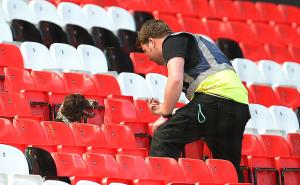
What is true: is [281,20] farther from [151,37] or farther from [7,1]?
[151,37]

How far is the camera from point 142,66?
9602 mm

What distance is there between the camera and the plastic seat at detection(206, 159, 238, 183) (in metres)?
6.89

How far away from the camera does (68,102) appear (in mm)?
7160

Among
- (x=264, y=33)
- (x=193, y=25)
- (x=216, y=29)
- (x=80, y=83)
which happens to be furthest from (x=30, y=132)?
(x=264, y=33)

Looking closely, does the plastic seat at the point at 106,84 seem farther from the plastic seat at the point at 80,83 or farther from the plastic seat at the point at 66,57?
the plastic seat at the point at 66,57

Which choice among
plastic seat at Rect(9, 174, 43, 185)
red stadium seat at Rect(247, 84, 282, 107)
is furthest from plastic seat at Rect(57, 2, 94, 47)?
plastic seat at Rect(9, 174, 43, 185)

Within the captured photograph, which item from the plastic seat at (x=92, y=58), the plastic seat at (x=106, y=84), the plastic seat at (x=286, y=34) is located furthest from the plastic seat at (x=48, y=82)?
A: the plastic seat at (x=286, y=34)

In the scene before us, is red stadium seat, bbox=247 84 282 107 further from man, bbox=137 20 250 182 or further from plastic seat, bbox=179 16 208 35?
man, bbox=137 20 250 182

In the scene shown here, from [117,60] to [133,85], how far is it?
2.35 ft

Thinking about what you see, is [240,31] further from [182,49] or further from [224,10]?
[182,49]

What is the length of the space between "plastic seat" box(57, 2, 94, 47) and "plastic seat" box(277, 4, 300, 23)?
3.08 metres

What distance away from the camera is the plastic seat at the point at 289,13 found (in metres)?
12.3

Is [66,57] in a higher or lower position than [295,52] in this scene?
lower

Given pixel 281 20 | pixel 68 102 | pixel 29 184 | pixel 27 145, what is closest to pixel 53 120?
pixel 68 102
